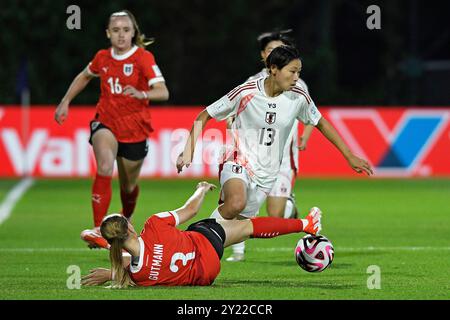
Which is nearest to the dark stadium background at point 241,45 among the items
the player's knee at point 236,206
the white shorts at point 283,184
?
the white shorts at point 283,184

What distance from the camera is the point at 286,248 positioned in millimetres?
12367

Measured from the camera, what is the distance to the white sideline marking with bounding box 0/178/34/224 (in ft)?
54.2

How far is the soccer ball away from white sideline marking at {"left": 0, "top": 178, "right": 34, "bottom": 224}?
659 centimetres

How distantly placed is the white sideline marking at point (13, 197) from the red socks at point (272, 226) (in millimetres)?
6495

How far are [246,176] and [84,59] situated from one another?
19456 millimetres

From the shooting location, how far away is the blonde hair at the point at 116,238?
8.52 m

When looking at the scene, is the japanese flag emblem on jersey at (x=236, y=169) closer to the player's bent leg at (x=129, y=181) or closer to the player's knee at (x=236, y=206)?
the player's knee at (x=236, y=206)

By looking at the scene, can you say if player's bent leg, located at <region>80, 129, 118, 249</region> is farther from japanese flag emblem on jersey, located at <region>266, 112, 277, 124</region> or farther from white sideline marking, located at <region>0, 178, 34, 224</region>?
white sideline marking, located at <region>0, 178, 34, 224</region>

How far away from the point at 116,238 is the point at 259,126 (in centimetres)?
186

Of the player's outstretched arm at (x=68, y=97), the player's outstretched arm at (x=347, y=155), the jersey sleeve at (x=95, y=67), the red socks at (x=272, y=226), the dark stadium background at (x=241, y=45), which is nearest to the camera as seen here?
the red socks at (x=272, y=226)

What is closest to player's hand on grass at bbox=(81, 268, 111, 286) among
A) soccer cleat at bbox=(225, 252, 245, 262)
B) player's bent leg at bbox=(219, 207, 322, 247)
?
player's bent leg at bbox=(219, 207, 322, 247)

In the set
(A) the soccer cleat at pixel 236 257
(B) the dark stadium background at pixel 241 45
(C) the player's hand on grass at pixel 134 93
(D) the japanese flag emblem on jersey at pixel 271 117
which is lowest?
(A) the soccer cleat at pixel 236 257
